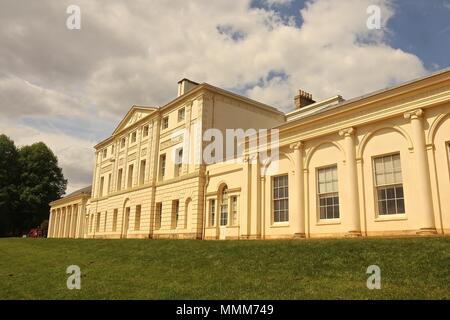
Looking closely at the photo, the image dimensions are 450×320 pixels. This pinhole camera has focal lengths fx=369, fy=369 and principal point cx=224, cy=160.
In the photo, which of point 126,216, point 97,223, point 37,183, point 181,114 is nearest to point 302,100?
point 181,114

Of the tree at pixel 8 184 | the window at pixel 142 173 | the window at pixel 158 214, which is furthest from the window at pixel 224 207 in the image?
the tree at pixel 8 184

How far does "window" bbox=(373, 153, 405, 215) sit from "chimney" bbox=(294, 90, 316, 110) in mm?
14794

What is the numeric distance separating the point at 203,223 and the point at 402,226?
45.3 feet

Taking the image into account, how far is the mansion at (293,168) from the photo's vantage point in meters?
14.8

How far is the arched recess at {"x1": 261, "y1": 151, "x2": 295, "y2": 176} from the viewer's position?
20125 mm

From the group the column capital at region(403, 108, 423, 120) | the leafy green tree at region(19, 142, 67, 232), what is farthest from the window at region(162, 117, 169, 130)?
the leafy green tree at region(19, 142, 67, 232)

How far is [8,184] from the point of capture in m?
58.5

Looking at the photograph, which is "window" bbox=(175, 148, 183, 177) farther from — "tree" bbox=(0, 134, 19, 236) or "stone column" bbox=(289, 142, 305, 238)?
"tree" bbox=(0, 134, 19, 236)

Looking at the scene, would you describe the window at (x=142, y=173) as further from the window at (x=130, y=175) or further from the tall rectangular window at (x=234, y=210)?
the tall rectangular window at (x=234, y=210)

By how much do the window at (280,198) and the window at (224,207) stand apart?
14.1 ft

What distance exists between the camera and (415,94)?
1527 cm
